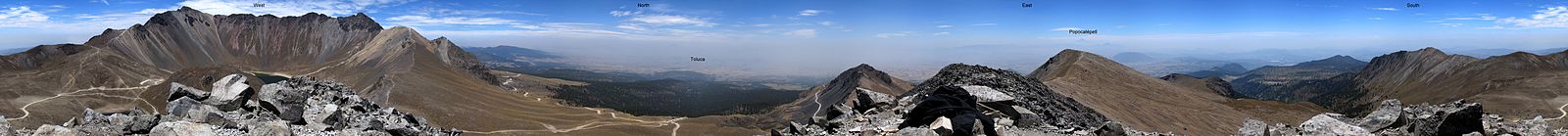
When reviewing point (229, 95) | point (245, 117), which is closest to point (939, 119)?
point (245, 117)

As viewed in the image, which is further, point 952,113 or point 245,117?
point 245,117

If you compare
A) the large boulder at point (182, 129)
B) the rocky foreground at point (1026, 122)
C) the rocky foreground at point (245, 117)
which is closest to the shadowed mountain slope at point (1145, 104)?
the rocky foreground at point (1026, 122)

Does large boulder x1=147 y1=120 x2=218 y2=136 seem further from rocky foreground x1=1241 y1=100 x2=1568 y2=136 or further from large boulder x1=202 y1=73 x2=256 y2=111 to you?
rocky foreground x1=1241 y1=100 x2=1568 y2=136

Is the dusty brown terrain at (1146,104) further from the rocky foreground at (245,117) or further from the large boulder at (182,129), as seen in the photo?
the large boulder at (182,129)

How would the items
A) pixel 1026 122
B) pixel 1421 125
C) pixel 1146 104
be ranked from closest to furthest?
1. pixel 1421 125
2. pixel 1026 122
3. pixel 1146 104

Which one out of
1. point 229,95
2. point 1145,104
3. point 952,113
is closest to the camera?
point 952,113

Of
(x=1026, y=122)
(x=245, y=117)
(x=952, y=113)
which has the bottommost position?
(x=1026, y=122)

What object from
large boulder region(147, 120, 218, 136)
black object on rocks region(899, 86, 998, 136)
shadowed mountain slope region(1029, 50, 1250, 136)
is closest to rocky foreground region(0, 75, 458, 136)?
large boulder region(147, 120, 218, 136)

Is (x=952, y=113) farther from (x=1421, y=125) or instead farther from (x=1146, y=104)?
(x=1146, y=104)

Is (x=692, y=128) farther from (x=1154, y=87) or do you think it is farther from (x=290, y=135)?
(x=290, y=135)
